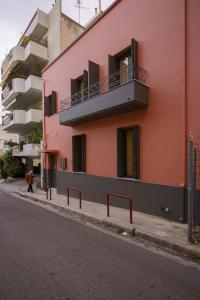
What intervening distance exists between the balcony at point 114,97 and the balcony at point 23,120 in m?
10.9

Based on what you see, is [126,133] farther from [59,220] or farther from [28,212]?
[28,212]

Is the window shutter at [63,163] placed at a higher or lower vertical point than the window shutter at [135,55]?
lower

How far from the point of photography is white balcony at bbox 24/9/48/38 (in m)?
23.8

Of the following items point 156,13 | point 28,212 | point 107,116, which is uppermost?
point 156,13

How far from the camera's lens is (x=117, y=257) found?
17.2ft

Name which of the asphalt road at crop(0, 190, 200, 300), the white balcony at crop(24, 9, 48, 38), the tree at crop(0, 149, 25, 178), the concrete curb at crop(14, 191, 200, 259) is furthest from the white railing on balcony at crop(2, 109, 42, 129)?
the asphalt road at crop(0, 190, 200, 300)

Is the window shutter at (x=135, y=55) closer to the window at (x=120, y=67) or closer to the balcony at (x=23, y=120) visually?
the window at (x=120, y=67)

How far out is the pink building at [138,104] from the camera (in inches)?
298

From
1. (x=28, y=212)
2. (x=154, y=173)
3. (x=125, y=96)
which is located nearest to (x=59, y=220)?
(x=28, y=212)

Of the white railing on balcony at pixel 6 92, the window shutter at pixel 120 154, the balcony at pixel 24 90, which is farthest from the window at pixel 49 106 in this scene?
the white railing on balcony at pixel 6 92

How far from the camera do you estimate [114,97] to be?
9328 millimetres

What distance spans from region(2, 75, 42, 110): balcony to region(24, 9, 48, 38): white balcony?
197 inches

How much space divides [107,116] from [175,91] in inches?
143

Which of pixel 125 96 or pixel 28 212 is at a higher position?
pixel 125 96
